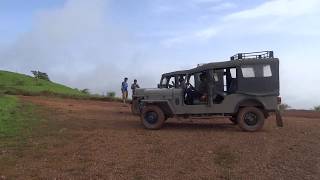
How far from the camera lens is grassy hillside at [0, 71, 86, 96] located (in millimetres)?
38094

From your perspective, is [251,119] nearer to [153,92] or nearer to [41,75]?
[153,92]

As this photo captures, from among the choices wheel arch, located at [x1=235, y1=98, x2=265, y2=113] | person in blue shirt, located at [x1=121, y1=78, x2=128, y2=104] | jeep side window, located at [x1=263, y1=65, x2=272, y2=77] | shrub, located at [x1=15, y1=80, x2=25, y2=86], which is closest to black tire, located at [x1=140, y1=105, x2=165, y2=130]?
wheel arch, located at [x1=235, y1=98, x2=265, y2=113]

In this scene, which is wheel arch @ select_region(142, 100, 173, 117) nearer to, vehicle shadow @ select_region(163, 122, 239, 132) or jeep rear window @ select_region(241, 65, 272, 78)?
vehicle shadow @ select_region(163, 122, 239, 132)

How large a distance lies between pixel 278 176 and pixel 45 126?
10.1 metres

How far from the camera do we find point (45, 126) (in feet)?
64.4

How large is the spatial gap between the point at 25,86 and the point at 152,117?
906 inches

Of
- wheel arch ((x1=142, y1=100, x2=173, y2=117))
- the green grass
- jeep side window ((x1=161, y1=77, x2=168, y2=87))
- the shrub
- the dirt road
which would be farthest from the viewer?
the shrub

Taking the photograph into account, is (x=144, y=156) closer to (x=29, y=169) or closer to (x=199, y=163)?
(x=199, y=163)

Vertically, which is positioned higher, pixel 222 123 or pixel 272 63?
pixel 272 63

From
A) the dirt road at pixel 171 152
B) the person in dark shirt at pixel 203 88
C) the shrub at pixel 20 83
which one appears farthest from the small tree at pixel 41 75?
the person in dark shirt at pixel 203 88

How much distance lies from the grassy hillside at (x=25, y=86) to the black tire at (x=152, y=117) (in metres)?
19.6

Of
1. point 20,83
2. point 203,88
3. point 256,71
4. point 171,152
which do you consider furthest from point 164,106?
point 20,83

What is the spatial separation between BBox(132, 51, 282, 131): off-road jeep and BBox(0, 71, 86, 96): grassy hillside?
19861 mm

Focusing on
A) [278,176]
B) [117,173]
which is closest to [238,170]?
[278,176]
